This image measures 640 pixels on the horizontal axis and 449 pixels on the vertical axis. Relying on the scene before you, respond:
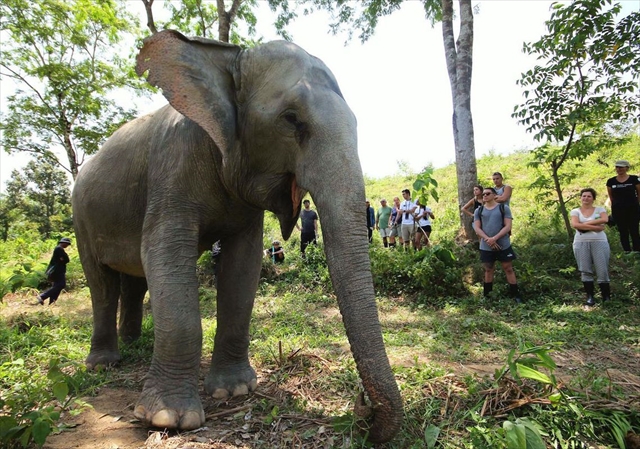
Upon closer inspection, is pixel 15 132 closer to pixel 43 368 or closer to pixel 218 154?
pixel 43 368

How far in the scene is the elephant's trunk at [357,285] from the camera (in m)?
1.95

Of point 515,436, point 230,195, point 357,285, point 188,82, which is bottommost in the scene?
point 515,436

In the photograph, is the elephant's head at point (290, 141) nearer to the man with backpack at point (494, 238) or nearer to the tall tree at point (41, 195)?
the man with backpack at point (494, 238)

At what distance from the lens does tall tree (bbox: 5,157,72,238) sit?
27812 millimetres

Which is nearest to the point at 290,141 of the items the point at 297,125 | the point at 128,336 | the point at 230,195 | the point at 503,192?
the point at 297,125

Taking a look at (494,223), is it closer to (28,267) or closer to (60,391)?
(60,391)

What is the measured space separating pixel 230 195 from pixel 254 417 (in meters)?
1.47

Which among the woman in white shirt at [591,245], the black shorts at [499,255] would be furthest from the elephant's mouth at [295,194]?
the woman in white shirt at [591,245]

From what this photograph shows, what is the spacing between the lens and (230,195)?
2.95 metres

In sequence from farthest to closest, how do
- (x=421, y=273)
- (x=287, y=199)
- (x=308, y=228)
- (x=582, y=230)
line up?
1. (x=308, y=228)
2. (x=421, y=273)
3. (x=582, y=230)
4. (x=287, y=199)

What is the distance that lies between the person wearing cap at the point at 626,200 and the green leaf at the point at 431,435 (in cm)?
661

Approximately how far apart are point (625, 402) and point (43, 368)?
14.7ft

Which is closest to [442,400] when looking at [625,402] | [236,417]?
[625,402]

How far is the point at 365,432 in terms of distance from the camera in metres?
2.18
